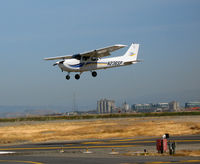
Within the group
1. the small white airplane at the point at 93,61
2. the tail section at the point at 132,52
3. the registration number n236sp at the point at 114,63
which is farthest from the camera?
the tail section at the point at 132,52

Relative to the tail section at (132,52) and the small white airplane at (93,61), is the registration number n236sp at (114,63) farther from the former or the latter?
the tail section at (132,52)

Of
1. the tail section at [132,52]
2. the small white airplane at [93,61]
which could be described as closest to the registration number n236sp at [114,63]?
the small white airplane at [93,61]

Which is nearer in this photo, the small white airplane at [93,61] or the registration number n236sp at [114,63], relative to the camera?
the small white airplane at [93,61]

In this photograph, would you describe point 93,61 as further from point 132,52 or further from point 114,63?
point 132,52

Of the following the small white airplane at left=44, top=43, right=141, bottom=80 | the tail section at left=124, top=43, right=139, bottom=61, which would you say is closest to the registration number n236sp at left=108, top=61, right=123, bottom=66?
the small white airplane at left=44, top=43, right=141, bottom=80

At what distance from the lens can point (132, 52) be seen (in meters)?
58.9

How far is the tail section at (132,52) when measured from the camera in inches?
2222

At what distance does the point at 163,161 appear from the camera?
20125mm

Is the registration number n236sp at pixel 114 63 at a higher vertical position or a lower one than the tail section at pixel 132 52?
lower

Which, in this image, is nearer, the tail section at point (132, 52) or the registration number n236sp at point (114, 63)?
the registration number n236sp at point (114, 63)

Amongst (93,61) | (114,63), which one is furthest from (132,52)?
Answer: (93,61)

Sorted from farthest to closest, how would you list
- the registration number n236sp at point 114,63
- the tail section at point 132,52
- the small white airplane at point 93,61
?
the tail section at point 132,52 → the registration number n236sp at point 114,63 → the small white airplane at point 93,61

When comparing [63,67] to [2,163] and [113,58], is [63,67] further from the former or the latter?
[2,163]

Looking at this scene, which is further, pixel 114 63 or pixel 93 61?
pixel 114 63
